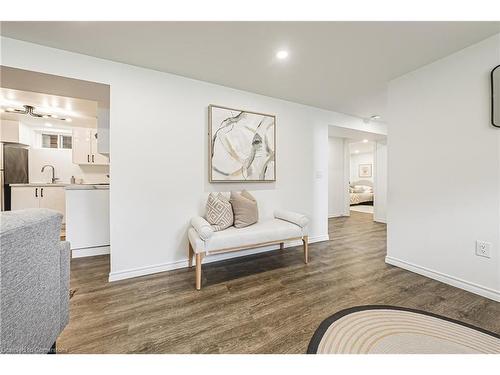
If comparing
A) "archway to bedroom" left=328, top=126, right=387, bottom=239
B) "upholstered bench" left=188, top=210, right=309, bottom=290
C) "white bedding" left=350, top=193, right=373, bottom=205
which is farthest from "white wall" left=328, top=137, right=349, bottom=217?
"upholstered bench" left=188, top=210, right=309, bottom=290

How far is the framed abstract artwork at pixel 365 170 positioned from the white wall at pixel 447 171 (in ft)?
24.7

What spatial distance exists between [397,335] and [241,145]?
231cm

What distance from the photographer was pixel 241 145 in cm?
271

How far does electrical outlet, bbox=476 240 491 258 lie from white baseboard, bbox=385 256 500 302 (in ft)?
0.92

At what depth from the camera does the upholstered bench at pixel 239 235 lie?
1.98m

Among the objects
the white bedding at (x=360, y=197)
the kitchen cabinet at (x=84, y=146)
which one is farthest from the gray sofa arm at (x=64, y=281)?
the white bedding at (x=360, y=197)

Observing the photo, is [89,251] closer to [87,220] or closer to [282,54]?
[87,220]

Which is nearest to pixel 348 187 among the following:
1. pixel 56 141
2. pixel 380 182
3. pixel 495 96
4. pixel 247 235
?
pixel 380 182

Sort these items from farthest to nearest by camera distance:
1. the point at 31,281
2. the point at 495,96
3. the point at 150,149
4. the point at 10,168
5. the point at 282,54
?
the point at 10,168, the point at 150,149, the point at 282,54, the point at 495,96, the point at 31,281

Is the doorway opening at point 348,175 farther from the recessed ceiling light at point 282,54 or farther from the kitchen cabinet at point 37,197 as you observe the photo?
the kitchen cabinet at point 37,197

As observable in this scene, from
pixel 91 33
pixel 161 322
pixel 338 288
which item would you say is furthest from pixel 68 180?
pixel 338 288

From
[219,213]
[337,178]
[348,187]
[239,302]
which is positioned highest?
[337,178]

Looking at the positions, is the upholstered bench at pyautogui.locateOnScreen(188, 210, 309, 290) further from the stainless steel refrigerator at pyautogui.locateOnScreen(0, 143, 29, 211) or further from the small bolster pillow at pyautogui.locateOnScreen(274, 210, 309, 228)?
the stainless steel refrigerator at pyautogui.locateOnScreen(0, 143, 29, 211)

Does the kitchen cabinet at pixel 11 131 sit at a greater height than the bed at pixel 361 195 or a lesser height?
greater
